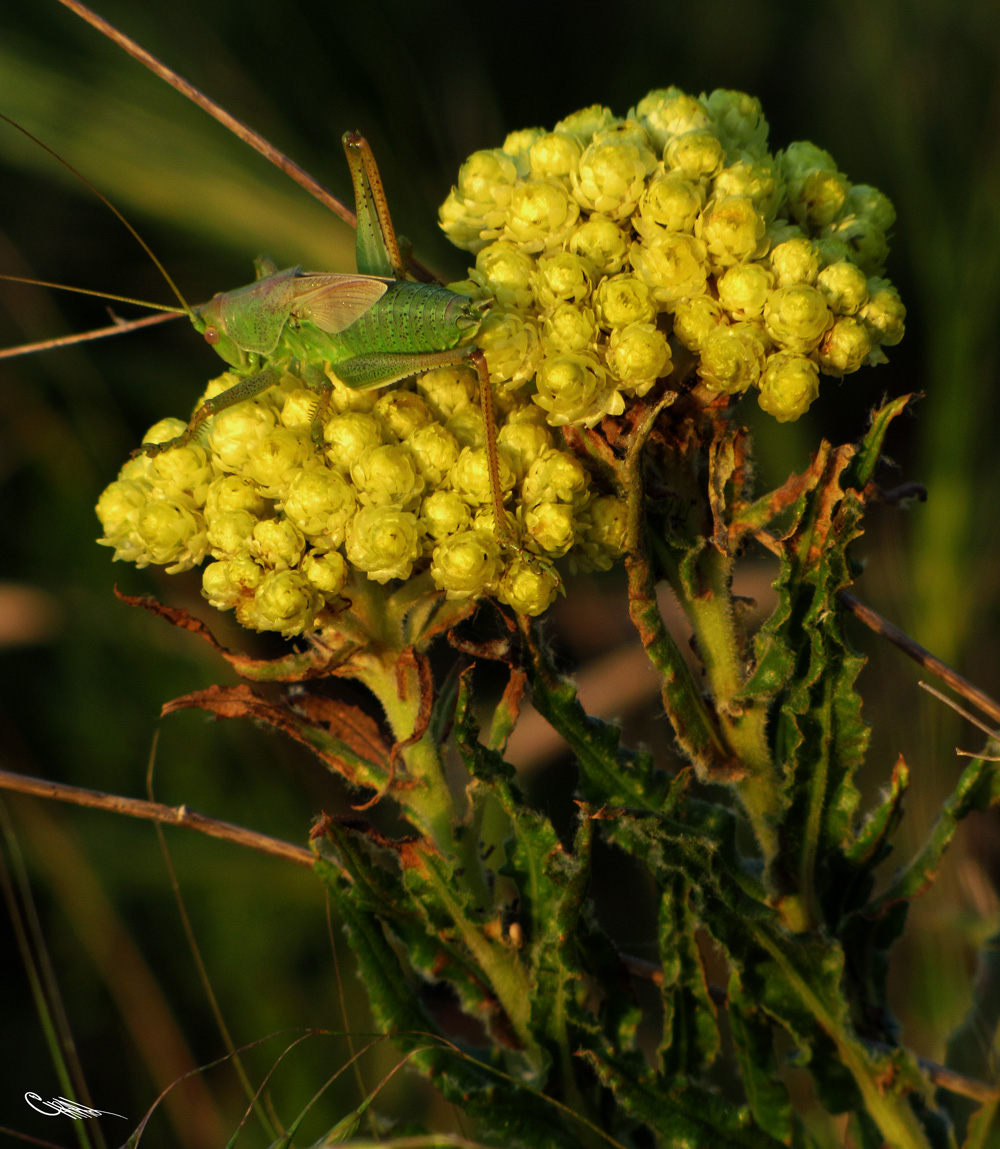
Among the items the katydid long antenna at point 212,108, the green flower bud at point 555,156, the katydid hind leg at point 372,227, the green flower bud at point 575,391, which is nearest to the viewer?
the green flower bud at point 575,391

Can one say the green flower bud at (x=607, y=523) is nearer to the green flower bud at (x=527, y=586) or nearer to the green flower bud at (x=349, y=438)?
the green flower bud at (x=527, y=586)

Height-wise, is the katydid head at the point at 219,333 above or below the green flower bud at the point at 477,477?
above

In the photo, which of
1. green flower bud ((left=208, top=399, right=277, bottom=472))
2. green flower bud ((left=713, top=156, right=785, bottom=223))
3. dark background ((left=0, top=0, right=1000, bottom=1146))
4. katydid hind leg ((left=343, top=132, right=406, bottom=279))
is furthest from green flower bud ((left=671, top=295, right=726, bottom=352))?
dark background ((left=0, top=0, right=1000, bottom=1146))

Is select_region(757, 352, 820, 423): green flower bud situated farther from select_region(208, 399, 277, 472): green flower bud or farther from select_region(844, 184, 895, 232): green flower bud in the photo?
select_region(208, 399, 277, 472): green flower bud

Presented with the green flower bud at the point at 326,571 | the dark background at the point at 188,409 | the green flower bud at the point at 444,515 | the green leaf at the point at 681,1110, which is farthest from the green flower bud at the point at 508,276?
the dark background at the point at 188,409

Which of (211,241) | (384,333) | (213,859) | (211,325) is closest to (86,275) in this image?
(211,241)

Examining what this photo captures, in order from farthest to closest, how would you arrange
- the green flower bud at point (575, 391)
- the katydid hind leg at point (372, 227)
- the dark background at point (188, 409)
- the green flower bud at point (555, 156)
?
the dark background at point (188, 409), the katydid hind leg at point (372, 227), the green flower bud at point (555, 156), the green flower bud at point (575, 391)

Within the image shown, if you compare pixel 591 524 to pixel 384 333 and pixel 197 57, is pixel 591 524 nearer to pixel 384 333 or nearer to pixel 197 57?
pixel 384 333
